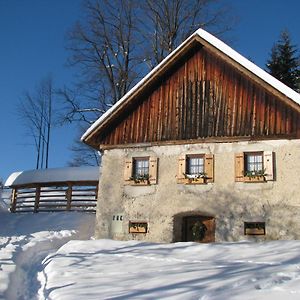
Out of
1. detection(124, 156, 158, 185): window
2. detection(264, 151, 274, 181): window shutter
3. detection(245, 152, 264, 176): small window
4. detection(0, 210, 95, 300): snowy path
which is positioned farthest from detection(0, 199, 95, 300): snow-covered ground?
detection(264, 151, 274, 181): window shutter

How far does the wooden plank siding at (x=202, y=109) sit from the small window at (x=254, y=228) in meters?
2.68

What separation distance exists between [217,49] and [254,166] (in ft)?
13.1

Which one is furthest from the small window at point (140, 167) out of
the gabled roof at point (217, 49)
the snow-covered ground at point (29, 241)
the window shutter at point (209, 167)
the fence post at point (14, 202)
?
the fence post at point (14, 202)

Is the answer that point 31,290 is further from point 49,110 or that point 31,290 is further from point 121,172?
point 49,110

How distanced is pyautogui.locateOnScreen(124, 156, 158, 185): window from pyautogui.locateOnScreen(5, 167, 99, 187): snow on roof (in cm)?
613

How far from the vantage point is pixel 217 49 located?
46.5ft

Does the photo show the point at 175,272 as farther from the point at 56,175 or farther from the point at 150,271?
the point at 56,175

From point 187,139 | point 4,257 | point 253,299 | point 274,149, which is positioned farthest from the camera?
point 187,139

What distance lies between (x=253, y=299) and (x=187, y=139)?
8.29m

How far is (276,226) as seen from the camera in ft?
41.6

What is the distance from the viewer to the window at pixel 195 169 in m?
13.8

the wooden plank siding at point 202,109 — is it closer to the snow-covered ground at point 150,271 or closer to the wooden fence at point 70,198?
the snow-covered ground at point 150,271

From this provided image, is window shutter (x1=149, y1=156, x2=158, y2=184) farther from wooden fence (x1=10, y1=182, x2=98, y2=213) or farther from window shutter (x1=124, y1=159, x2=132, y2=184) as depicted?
wooden fence (x1=10, y1=182, x2=98, y2=213)

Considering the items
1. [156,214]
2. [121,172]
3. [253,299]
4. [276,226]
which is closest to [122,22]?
[121,172]
